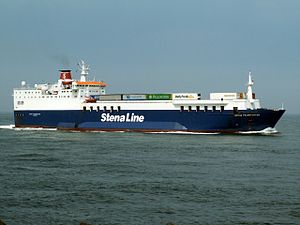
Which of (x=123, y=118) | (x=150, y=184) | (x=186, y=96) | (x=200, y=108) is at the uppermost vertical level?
(x=186, y=96)

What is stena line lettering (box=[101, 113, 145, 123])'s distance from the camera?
50219 millimetres

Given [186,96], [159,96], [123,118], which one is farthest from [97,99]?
[186,96]

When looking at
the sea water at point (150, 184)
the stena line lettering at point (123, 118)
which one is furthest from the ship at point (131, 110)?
the sea water at point (150, 184)

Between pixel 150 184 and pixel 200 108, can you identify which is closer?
pixel 150 184

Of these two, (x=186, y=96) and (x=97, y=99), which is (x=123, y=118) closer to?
(x=97, y=99)

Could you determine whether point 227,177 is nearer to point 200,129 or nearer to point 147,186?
point 147,186

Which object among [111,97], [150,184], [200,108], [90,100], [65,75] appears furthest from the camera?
[65,75]

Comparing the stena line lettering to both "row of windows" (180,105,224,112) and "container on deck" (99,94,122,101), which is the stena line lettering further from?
"row of windows" (180,105,224,112)

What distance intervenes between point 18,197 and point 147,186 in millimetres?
5509

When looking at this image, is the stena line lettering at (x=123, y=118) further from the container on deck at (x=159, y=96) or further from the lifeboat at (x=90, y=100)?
the lifeboat at (x=90, y=100)

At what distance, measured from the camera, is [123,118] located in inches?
2005

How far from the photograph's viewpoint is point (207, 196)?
19.8m

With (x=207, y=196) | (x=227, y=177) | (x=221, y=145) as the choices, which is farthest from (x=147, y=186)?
(x=221, y=145)

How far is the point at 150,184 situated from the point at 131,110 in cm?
2850
